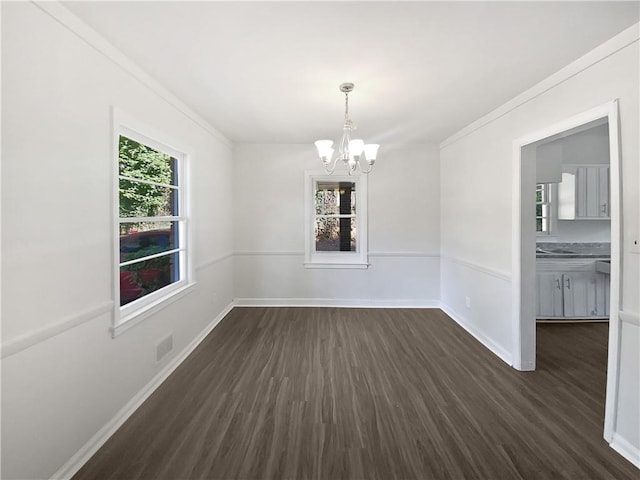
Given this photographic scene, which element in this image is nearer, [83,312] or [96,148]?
[83,312]


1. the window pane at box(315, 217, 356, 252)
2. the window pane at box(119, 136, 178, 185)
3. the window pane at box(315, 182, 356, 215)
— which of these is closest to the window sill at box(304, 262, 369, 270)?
the window pane at box(315, 217, 356, 252)

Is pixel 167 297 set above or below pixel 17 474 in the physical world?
above

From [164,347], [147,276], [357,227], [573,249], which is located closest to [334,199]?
[357,227]

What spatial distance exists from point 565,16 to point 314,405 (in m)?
2.89

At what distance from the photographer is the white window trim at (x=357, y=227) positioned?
4.77 m

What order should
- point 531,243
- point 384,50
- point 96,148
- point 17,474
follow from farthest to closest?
point 531,243 → point 384,50 → point 96,148 → point 17,474

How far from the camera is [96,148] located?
1.89m

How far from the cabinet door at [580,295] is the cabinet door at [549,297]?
0.07m

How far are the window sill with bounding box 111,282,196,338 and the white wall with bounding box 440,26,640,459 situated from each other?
126 inches

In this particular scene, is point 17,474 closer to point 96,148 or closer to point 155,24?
point 96,148

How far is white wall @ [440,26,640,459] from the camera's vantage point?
180 centimetres

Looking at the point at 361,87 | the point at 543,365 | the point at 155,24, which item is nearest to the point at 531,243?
the point at 543,365

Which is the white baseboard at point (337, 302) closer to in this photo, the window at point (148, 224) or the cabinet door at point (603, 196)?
the window at point (148, 224)

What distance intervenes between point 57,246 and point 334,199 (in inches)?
148
